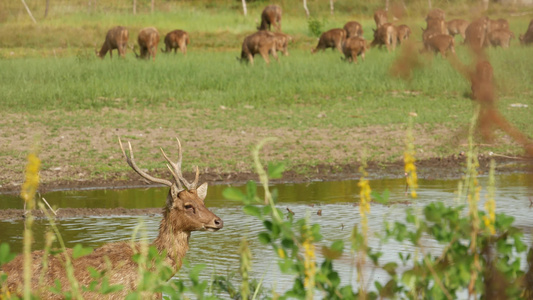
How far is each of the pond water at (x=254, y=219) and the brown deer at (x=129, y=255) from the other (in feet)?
1.96

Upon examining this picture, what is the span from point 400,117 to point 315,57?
777 cm

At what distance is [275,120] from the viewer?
14.6 m

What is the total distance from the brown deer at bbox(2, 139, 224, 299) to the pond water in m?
0.60

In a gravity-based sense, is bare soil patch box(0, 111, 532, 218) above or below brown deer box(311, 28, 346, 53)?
below

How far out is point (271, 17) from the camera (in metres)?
31.4

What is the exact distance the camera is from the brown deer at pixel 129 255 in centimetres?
534

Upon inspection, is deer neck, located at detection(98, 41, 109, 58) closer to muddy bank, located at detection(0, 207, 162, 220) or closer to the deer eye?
muddy bank, located at detection(0, 207, 162, 220)

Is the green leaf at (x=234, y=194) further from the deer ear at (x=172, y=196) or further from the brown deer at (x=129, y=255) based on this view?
the deer ear at (x=172, y=196)

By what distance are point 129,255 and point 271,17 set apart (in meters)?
26.5

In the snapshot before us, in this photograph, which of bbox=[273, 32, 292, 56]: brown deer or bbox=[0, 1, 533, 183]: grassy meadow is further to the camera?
bbox=[273, 32, 292, 56]: brown deer

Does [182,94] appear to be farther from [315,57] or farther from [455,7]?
[455,7]

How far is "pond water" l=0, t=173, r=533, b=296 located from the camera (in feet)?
24.0

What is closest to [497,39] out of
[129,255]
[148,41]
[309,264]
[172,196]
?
[172,196]

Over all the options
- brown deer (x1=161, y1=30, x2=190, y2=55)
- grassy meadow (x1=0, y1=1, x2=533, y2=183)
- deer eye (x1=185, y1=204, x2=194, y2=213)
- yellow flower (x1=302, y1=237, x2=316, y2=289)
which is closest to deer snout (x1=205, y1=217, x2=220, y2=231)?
deer eye (x1=185, y1=204, x2=194, y2=213)
